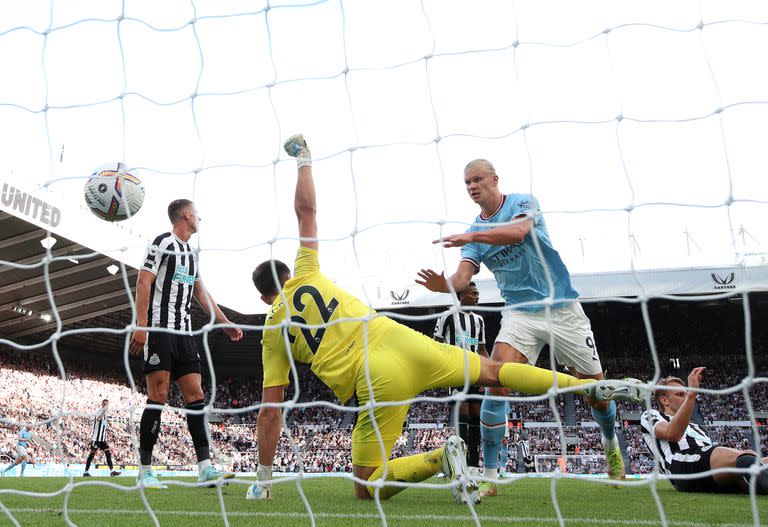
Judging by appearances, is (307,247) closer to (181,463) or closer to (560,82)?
(560,82)

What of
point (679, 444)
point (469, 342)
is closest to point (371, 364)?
point (679, 444)

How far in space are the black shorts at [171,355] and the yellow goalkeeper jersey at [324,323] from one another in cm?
98

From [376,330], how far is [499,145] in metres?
1.08

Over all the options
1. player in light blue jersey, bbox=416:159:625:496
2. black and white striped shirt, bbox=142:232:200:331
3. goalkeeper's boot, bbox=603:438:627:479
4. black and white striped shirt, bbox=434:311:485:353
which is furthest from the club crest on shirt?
goalkeeper's boot, bbox=603:438:627:479

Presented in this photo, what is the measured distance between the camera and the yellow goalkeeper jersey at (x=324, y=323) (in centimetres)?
330

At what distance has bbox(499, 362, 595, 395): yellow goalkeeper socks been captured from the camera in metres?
2.89

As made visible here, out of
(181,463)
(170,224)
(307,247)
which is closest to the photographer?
(307,247)

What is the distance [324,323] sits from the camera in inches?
131

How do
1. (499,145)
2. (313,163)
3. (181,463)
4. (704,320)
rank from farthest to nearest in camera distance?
(704,320) < (181,463) < (313,163) < (499,145)

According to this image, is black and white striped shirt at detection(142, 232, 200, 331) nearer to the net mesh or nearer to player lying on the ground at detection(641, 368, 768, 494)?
the net mesh

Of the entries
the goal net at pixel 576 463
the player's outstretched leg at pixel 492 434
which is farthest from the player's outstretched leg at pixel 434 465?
the goal net at pixel 576 463

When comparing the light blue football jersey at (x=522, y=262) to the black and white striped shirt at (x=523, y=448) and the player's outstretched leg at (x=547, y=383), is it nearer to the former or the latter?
the player's outstretched leg at (x=547, y=383)

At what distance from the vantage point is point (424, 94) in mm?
3336

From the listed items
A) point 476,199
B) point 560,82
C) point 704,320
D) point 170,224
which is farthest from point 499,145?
point 704,320
